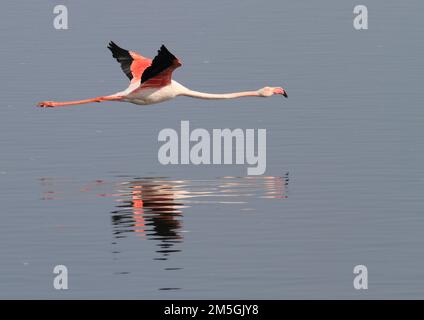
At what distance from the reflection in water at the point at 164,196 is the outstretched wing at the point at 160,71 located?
2.07m

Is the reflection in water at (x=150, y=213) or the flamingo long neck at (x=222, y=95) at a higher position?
the flamingo long neck at (x=222, y=95)

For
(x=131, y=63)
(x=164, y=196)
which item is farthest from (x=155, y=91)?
(x=164, y=196)

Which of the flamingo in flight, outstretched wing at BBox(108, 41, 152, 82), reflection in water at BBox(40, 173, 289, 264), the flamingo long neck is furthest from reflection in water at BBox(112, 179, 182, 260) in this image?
outstretched wing at BBox(108, 41, 152, 82)

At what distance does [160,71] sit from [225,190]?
299 centimetres

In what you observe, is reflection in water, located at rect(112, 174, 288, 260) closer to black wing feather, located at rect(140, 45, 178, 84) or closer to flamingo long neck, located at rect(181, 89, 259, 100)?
flamingo long neck, located at rect(181, 89, 259, 100)

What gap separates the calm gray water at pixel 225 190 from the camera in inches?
1161

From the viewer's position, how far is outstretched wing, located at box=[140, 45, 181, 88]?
36.4 m

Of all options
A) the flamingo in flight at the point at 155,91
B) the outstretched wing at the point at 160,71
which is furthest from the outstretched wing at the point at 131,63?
the outstretched wing at the point at 160,71

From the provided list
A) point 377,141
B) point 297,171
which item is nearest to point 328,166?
point 297,171

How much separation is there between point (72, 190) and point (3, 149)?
244 inches

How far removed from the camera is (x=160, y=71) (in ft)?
123

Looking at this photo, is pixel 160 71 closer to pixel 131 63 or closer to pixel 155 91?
Answer: pixel 155 91

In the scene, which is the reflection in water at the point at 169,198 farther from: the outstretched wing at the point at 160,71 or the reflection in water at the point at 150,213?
the outstretched wing at the point at 160,71

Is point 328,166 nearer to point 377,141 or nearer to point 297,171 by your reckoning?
point 297,171
